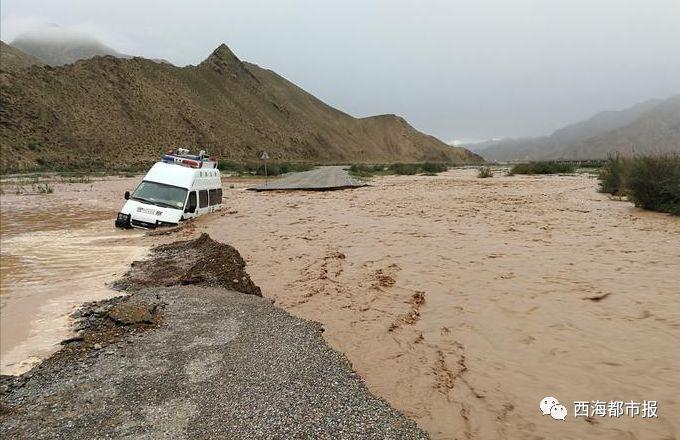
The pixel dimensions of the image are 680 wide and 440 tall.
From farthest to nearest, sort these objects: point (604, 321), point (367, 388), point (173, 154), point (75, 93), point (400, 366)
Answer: point (75, 93)
point (173, 154)
point (604, 321)
point (400, 366)
point (367, 388)

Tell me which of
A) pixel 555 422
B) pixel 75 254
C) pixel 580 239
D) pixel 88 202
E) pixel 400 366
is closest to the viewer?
pixel 555 422

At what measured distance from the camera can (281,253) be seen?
37.5 ft

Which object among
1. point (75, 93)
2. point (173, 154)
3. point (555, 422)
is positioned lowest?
point (555, 422)

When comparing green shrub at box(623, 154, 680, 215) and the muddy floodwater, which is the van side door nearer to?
the muddy floodwater

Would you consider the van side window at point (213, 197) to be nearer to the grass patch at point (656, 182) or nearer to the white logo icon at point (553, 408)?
the white logo icon at point (553, 408)

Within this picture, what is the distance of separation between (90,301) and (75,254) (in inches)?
178

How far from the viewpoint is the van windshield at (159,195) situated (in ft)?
48.6

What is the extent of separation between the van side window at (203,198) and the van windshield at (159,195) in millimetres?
1277

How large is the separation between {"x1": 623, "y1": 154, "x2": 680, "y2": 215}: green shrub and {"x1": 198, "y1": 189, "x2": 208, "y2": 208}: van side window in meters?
15.8

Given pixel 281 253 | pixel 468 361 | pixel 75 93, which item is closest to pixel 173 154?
pixel 281 253

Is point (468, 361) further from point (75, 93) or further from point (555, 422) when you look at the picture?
point (75, 93)

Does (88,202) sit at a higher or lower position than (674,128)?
lower

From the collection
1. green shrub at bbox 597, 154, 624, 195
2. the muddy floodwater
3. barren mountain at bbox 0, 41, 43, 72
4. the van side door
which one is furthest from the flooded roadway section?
barren mountain at bbox 0, 41, 43, 72

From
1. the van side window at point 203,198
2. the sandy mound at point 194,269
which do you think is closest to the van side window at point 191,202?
the van side window at point 203,198
